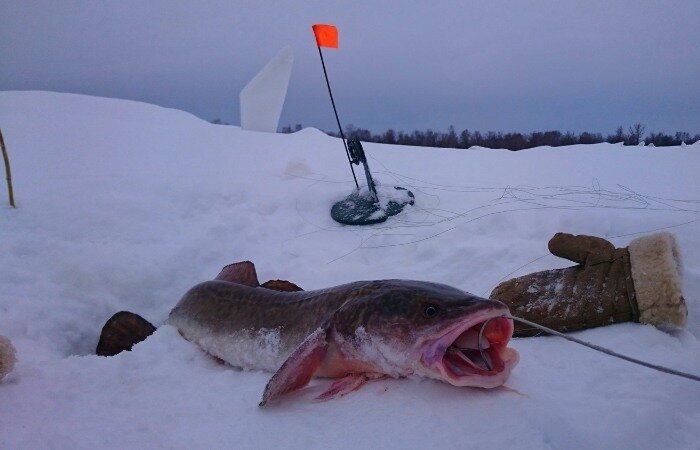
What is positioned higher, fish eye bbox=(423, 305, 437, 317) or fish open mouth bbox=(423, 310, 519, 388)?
fish eye bbox=(423, 305, 437, 317)

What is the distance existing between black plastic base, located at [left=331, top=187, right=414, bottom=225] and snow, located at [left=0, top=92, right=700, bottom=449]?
15 cm

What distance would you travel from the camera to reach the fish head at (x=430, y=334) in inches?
66.7

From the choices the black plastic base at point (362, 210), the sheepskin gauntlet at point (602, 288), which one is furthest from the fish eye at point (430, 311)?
the black plastic base at point (362, 210)

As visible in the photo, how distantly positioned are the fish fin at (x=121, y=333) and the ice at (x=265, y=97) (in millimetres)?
7980

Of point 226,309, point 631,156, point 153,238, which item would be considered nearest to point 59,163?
point 153,238

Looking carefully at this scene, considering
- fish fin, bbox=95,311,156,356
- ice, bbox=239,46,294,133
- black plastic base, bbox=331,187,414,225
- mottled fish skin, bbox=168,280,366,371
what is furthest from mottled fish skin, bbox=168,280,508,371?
ice, bbox=239,46,294,133

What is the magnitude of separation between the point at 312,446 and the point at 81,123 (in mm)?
7494

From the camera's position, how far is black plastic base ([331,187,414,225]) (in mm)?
5297

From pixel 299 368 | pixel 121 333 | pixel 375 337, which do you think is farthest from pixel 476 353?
pixel 121 333

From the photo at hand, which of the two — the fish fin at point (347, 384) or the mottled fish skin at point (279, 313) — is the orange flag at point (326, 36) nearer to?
the mottled fish skin at point (279, 313)

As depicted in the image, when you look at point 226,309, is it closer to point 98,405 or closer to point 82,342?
point 98,405

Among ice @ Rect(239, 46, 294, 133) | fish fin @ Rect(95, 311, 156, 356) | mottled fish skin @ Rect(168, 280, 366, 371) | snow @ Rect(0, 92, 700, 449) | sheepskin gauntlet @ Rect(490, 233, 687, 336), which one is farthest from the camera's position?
ice @ Rect(239, 46, 294, 133)

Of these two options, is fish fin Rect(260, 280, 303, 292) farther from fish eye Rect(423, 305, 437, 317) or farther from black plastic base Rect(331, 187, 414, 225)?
black plastic base Rect(331, 187, 414, 225)

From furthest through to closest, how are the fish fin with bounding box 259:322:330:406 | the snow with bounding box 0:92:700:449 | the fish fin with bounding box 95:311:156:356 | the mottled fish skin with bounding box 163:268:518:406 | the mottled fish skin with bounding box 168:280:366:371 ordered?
the fish fin with bounding box 95:311:156:356 < the mottled fish skin with bounding box 168:280:366:371 < the fish fin with bounding box 259:322:330:406 < the mottled fish skin with bounding box 163:268:518:406 < the snow with bounding box 0:92:700:449
